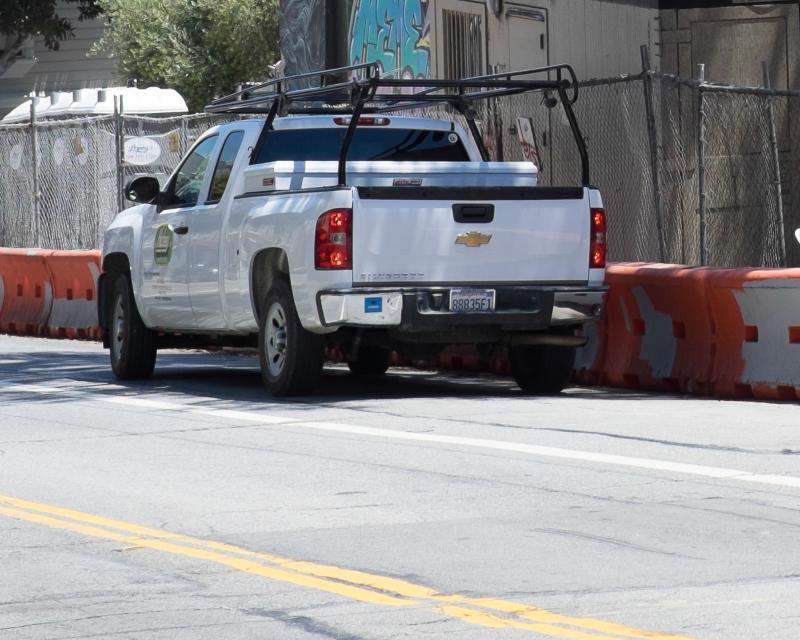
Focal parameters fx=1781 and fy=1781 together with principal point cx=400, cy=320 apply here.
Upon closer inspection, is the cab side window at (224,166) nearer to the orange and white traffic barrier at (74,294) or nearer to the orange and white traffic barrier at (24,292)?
the orange and white traffic barrier at (74,294)

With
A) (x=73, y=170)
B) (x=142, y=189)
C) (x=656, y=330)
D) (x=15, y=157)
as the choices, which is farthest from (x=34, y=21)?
(x=656, y=330)

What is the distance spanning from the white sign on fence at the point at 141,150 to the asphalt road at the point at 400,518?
9.49 metres

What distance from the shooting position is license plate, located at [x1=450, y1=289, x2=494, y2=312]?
481 inches

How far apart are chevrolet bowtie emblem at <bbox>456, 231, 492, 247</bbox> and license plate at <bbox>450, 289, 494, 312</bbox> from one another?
0.33 m

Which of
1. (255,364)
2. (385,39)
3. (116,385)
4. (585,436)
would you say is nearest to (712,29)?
(385,39)

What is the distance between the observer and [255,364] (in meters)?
16.8

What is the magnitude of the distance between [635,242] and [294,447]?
25.0 ft

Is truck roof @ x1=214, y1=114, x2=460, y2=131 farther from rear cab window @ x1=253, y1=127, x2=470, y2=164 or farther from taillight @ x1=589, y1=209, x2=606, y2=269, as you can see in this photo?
taillight @ x1=589, y1=209, x2=606, y2=269

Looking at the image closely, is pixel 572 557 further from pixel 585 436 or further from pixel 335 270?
pixel 335 270

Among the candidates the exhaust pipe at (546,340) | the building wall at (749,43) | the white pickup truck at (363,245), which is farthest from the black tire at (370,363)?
the building wall at (749,43)

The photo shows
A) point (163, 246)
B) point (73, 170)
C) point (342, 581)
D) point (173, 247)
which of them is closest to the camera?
point (342, 581)

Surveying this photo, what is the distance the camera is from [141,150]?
22266 millimetres

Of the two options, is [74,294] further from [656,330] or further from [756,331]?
→ [756,331]

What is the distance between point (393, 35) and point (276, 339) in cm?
944
